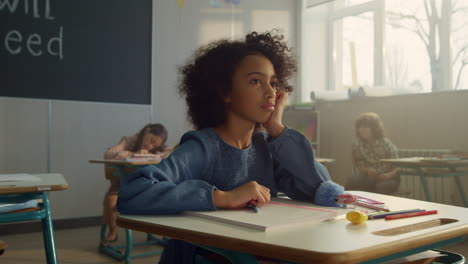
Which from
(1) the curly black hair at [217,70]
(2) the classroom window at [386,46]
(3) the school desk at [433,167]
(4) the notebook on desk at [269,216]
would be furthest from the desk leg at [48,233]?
(2) the classroom window at [386,46]

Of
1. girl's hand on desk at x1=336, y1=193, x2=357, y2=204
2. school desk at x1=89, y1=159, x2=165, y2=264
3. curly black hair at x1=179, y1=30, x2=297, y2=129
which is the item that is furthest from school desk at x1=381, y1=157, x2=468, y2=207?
girl's hand on desk at x1=336, y1=193, x2=357, y2=204

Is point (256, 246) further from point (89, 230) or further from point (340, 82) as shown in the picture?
point (340, 82)

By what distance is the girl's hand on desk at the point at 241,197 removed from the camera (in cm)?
89

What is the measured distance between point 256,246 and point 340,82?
5.00m

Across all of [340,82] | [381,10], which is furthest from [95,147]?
[381,10]

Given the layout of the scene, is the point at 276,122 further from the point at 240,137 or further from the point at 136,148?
the point at 136,148

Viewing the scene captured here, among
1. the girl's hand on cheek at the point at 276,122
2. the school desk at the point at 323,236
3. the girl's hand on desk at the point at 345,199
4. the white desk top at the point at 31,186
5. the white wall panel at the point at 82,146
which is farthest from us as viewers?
the white wall panel at the point at 82,146

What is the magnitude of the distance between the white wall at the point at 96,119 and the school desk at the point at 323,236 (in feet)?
11.4

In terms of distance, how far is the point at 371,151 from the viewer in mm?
3887

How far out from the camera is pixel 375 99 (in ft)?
14.5

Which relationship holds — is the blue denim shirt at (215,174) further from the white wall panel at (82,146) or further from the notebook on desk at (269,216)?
the white wall panel at (82,146)

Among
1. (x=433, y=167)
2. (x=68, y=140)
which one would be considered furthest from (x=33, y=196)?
(x=433, y=167)

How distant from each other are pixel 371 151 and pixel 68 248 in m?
2.71

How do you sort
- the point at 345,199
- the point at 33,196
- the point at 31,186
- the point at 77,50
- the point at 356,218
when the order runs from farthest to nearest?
the point at 77,50
the point at 33,196
the point at 31,186
the point at 345,199
the point at 356,218
